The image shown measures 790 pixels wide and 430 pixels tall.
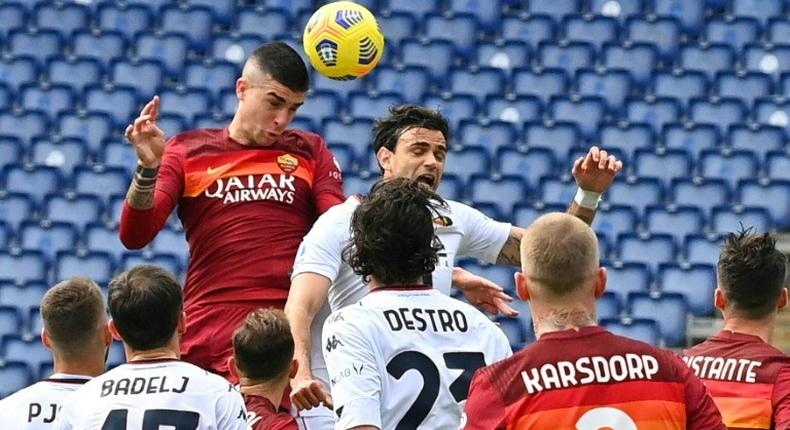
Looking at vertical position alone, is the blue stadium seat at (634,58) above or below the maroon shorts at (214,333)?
above

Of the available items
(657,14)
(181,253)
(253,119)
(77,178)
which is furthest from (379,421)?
(657,14)

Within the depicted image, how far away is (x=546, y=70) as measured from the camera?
15156mm

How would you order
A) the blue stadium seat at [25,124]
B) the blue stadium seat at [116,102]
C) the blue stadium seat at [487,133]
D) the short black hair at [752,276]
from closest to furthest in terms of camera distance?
1. the short black hair at [752,276]
2. the blue stadium seat at [487,133]
3. the blue stadium seat at [25,124]
4. the blue stadium seat at [116,102]

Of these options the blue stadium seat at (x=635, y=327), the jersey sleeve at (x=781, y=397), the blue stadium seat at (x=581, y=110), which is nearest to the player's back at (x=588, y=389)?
the jersey sleeve at (x=781, y=397)

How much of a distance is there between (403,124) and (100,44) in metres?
10.5

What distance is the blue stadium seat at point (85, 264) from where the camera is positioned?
40.9 feet

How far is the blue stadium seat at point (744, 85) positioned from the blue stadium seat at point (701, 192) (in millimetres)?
1741

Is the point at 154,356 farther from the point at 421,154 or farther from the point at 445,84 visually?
the point at 445,84

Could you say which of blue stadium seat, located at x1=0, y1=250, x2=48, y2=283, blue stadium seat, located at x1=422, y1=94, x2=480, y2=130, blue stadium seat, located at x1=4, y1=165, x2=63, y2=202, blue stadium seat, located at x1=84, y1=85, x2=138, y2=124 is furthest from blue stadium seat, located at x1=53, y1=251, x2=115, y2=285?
blue stadium seat, located at x1=422, y1=94, x2=480, y2=130

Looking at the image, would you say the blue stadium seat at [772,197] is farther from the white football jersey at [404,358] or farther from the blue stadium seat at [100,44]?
the white football jersey at [404,358]

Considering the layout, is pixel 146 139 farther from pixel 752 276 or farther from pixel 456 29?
pixel 456 29

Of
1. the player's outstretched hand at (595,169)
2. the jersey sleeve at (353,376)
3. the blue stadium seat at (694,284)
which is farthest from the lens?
the blue stadium seat at (694,284)

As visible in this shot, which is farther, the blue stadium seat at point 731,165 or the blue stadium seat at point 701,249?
the blue stadium seat at point 731,165

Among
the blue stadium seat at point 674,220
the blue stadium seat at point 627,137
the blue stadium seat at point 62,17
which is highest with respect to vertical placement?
the blue stadium seat at point 62,17
